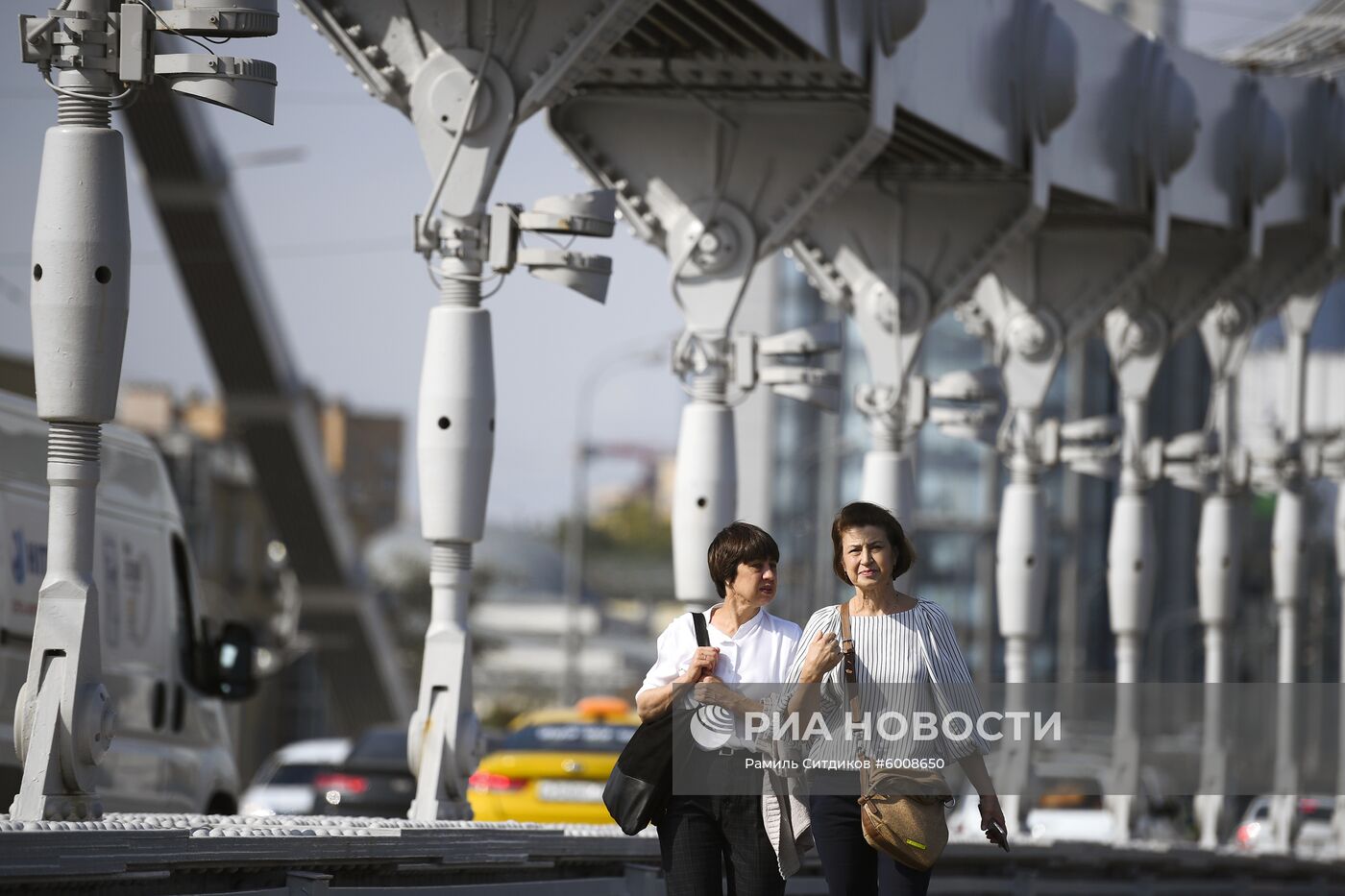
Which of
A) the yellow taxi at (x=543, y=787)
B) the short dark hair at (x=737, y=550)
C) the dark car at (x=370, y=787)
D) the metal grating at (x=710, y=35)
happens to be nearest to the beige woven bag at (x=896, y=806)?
the short dark hair at (x=737, y=550)

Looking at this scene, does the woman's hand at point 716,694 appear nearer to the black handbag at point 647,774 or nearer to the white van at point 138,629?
the black handbag at point 647,774

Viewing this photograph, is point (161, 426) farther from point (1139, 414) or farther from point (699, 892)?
point (699, 892)

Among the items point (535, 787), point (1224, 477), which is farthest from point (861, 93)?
point (1224, 477)

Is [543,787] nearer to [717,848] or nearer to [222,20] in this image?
[222,20]

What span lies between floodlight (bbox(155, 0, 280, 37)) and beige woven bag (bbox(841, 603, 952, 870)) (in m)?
3.70

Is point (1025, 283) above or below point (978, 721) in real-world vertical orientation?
above

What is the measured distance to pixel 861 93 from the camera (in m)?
20.8

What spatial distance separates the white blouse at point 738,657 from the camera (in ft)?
30.8

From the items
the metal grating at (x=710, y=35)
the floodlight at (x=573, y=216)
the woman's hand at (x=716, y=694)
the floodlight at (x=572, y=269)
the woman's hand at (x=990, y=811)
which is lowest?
the woman's hand at (x=990, y=811)

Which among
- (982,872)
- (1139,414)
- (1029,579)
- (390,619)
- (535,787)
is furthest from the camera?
(390,619)

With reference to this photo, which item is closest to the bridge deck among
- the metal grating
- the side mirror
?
the side mirror

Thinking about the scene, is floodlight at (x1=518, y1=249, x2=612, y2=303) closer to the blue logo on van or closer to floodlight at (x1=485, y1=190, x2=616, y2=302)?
floodlight at (x1=485, y1=190, x2=616, y2=302)

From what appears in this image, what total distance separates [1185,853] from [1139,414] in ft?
36.5

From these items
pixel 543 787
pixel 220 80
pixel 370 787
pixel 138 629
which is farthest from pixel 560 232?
pixel 370 787
